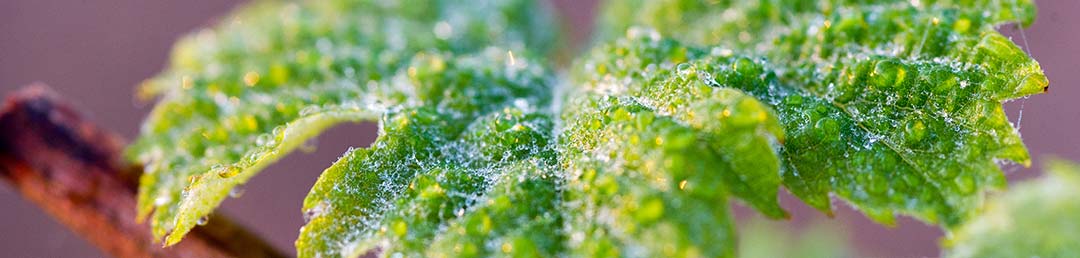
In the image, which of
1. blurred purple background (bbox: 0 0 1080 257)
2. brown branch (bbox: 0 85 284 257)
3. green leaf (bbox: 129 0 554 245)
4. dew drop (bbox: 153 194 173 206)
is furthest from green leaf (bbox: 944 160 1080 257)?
blurred purple background (bbox: 0 0 1080 257)

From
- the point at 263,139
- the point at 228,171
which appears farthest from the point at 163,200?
the point at 228,171

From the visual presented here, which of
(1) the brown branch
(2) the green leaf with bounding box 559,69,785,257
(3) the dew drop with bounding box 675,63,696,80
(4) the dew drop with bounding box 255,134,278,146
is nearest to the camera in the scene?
(2) the green leaf with bounding box 559,69,785,257

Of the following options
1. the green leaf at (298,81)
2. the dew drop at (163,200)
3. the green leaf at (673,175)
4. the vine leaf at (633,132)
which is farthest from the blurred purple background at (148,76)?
the green leaf at (673,175)

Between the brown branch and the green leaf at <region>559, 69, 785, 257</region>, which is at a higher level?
the brown branch

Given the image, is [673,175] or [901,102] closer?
[673,175]

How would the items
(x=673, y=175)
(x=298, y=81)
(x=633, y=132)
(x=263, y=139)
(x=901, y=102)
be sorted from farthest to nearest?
(x=298, y=81) → (x=263, y=139) → (x=901, y=102) → (x=633, y=132) → (x=673, y=175)

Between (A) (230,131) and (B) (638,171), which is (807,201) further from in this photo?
(A) (230,131)

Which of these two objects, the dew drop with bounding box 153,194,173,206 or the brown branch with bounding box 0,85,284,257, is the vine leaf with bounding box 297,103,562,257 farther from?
the brown branch with bounding box 0,85,284,257

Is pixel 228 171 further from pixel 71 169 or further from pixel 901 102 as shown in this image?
pixel 901 102
